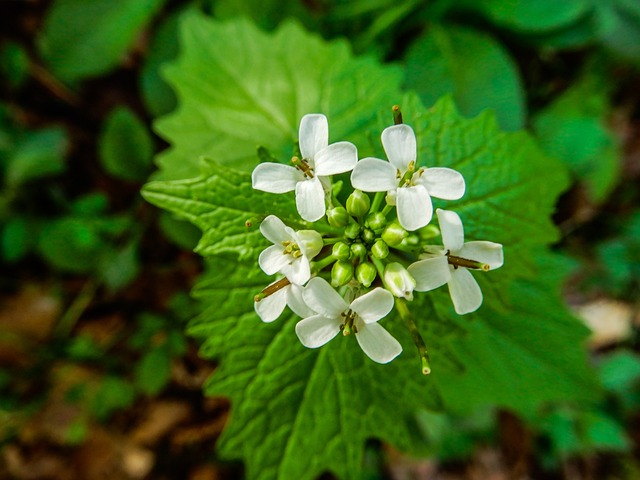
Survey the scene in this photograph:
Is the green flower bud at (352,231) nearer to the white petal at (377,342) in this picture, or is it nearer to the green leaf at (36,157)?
the white petal at (377,342)

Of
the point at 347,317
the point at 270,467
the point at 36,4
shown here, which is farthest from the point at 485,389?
the point at 36,4

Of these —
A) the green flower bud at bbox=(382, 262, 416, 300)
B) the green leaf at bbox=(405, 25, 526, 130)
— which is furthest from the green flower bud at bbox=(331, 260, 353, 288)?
the green leaf at bbox=(405, 25, 526, 130)

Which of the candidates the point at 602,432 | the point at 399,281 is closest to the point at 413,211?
the point at 399,281

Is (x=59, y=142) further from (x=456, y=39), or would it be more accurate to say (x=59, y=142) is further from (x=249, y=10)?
(x=456, y=39)

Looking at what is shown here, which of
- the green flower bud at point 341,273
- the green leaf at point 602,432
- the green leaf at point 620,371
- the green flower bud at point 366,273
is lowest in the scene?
the green leaf at point 602,432

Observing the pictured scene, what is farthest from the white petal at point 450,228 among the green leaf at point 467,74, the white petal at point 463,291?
the green leaf at point 467,74

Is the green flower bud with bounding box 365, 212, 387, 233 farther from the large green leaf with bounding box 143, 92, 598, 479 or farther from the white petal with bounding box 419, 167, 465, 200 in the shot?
the large green leaf with bounding box 143, 92, 598, 479

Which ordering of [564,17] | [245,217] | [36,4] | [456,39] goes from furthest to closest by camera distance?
[36,4], [456,39], [564,17], [245,217]
